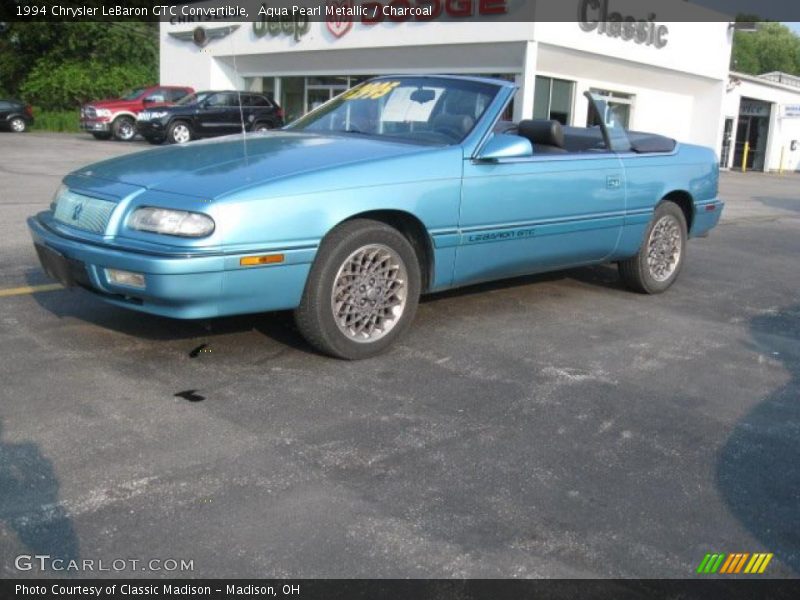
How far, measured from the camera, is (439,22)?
2322 cm

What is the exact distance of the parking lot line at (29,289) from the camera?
5.72 metres

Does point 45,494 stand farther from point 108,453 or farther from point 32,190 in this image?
point 32,190

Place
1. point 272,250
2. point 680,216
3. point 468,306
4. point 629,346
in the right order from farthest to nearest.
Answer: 1. point 680,216
2. point 468,306
3. point 629,346
4. point 272,250

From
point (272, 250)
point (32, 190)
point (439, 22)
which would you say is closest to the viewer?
point (272, 250)

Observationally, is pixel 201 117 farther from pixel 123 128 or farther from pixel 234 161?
pixel 234 161

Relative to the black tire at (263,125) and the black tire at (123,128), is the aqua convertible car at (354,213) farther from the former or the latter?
the black tire at (123,128)

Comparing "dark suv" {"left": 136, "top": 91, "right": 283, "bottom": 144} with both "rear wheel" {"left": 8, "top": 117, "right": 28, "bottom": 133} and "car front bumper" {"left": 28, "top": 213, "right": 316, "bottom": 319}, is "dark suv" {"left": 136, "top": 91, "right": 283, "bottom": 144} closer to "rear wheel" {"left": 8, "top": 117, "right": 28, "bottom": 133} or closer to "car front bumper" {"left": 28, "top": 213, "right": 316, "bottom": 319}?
"rear wheel" {"left": 8, "top": 117, "right": 28, "bottom": 133}

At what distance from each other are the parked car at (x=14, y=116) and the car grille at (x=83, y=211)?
29292 millimetres

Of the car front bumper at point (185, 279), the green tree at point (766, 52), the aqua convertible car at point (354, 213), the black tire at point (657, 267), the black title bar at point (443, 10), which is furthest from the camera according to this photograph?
the green tree at point (766, 52)

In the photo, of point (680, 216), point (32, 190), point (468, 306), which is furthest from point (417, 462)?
point (32, 190)

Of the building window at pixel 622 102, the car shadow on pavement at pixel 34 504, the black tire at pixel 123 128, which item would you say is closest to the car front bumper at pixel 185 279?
the car shadow on pavement at pixel 34 504

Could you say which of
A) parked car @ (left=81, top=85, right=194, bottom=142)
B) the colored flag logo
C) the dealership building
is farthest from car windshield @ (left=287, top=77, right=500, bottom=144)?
parked car @ (left=81, top=85, right=194, bottom=142)

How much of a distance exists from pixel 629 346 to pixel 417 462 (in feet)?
7.64

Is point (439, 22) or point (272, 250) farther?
point (439, 22)
